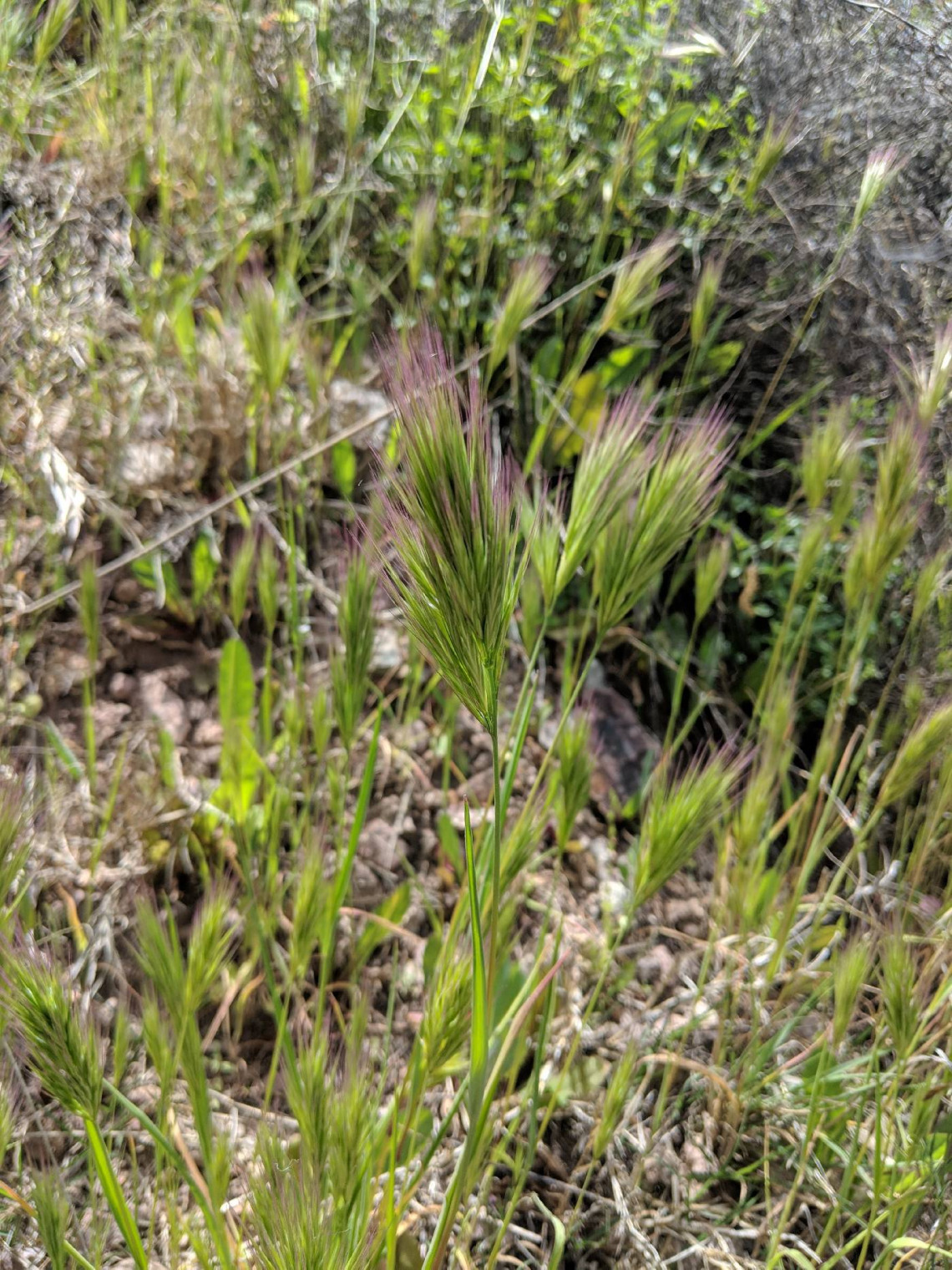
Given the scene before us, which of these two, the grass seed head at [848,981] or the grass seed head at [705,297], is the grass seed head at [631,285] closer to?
the grass seed head at [705,297]

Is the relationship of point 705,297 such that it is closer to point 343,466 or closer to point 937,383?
point 937,383

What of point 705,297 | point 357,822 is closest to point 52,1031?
point 357,822

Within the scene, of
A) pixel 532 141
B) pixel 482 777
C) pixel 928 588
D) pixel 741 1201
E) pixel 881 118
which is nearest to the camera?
pixel 741 1201

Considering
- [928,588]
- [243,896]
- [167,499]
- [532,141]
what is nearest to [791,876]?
[928,588]

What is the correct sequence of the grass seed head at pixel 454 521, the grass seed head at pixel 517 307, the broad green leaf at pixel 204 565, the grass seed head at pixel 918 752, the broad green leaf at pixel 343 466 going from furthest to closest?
the broad green leaf at pixel 343 466
the broad green leaf at pixel 204 565
the grass seed head at pixel 517 307
the grass seed head at pixel 918 752
the grass seed head at pixel 454 521

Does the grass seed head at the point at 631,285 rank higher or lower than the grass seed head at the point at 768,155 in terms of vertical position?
lower

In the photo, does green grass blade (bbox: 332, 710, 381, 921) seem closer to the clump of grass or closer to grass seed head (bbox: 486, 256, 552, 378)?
the clump of grass

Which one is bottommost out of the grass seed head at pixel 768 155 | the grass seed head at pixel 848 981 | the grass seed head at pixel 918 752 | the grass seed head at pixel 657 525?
the grass seed head at pixel 848 981

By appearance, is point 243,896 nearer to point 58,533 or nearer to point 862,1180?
point 58,533

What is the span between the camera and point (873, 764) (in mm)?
1353

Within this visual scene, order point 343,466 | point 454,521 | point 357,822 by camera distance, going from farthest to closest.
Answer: point 343,466 < point 357,822 < point 454,521

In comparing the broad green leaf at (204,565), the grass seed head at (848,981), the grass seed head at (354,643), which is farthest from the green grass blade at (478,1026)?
the broad green leaf at (204,565)

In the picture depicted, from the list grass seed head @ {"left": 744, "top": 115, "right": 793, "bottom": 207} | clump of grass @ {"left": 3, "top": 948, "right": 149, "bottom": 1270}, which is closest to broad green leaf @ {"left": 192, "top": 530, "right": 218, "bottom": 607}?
clump of grass @ {"left": 3, "top": 948, "right": 149, "bottom": 1270}

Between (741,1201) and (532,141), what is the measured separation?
1766 millimetres
